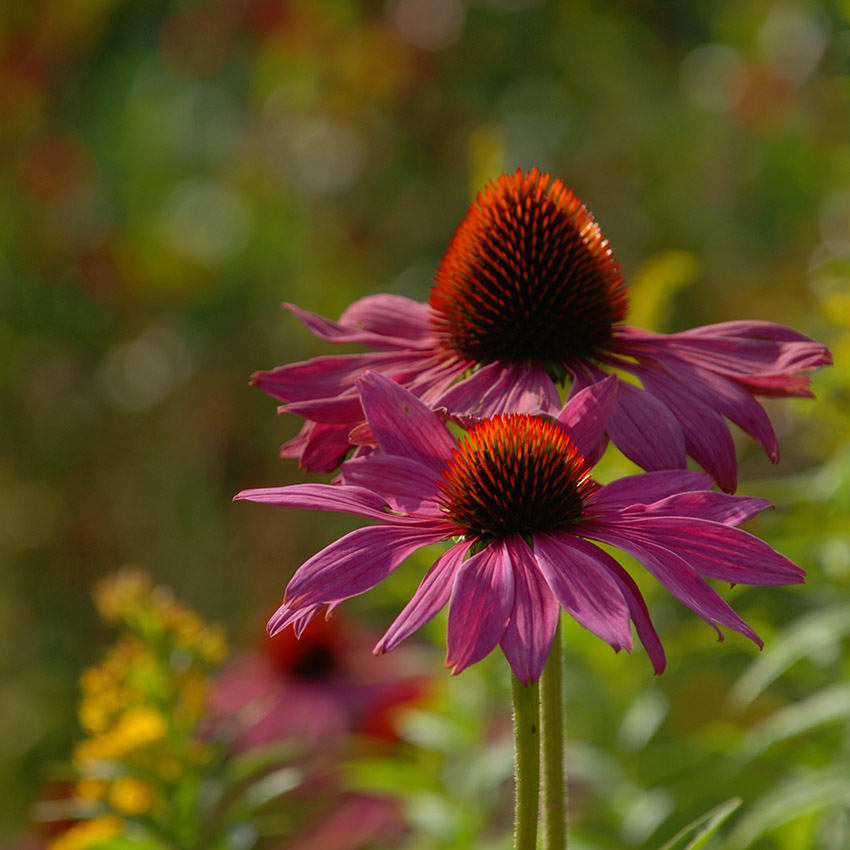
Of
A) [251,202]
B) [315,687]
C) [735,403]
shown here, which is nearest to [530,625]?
[735,403]

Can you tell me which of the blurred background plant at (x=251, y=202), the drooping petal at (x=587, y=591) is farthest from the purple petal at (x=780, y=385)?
the blurred background plant at (x=251, y=202)

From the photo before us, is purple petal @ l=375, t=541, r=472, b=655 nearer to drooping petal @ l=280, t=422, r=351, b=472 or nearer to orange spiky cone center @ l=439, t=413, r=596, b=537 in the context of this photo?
orange spiky cone center @ l=439, t=413, r=596, b=537

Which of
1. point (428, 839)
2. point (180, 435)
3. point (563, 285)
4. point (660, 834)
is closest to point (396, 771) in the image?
point (428, 839)

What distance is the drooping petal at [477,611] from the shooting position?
487 mm

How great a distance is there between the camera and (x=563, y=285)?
770mm

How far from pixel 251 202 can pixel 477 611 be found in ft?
9.52

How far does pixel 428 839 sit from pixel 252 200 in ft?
8.14

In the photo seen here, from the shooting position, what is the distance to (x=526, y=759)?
52 cm

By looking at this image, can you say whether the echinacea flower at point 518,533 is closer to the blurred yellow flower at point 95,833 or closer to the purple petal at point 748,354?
the purple petal at point 748,354

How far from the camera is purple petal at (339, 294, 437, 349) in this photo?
81 centimetres

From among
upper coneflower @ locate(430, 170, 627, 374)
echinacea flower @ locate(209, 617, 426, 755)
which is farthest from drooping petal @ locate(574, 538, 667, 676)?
echinacea flower @ locate(209, 617, 426, 755)

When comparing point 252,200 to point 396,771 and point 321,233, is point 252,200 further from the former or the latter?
point 396,771

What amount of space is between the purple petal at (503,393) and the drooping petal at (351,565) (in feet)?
0.37

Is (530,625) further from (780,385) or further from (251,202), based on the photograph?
(251,202)
